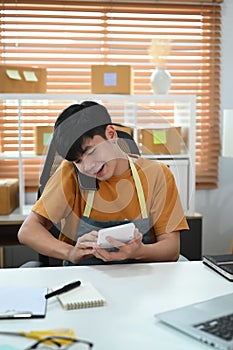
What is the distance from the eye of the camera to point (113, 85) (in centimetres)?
295

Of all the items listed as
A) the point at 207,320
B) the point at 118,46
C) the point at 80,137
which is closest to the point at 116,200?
the point at 80,137

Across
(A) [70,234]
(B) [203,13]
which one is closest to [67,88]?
(B) [203,13]

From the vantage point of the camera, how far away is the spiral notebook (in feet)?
4.00

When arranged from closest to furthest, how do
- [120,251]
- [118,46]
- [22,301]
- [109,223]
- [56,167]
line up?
[22,301] < [120,251] < [109,223] < [56,167] < [118,46]

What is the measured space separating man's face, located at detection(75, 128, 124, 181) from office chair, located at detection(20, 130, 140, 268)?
0.04 m

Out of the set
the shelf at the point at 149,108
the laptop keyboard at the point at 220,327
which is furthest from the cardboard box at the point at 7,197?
the laptop keyboard at the point at 220,327

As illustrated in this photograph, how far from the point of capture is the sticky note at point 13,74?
2.88m

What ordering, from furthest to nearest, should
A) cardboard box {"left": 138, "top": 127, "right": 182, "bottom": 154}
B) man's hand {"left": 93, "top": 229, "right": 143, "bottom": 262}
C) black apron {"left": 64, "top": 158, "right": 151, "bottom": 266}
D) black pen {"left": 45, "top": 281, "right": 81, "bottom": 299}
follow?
cardboard box {"left": 138, "top": 127, "right": 182, "bottom": 154} → black apron {"left": 64, "top": 158, "right": 151, "bottom": 266} → man's hand {"left": 93, "top": 229, "right": 143, "bottom": 262} → black pen {"left": 45, "top": 281, "right": 81, "bottom": 299}

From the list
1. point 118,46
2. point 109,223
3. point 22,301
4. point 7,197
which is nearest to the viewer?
point 22,301

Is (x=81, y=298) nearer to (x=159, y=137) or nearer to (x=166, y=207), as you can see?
(x=166, y=207)

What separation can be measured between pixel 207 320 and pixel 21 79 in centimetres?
213

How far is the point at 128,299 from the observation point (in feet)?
4.19

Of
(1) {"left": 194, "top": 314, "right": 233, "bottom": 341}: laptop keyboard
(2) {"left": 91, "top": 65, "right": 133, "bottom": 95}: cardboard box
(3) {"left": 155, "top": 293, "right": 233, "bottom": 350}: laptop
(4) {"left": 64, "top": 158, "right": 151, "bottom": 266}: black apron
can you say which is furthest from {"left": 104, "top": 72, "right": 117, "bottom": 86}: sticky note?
(1) {"left": 194, "top": 314, "right": 233, "bottom": 341}: laptop keyboard

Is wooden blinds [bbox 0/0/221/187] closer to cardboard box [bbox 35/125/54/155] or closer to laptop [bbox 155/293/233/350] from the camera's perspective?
cardboard box [bbox 35/125/54/155]
